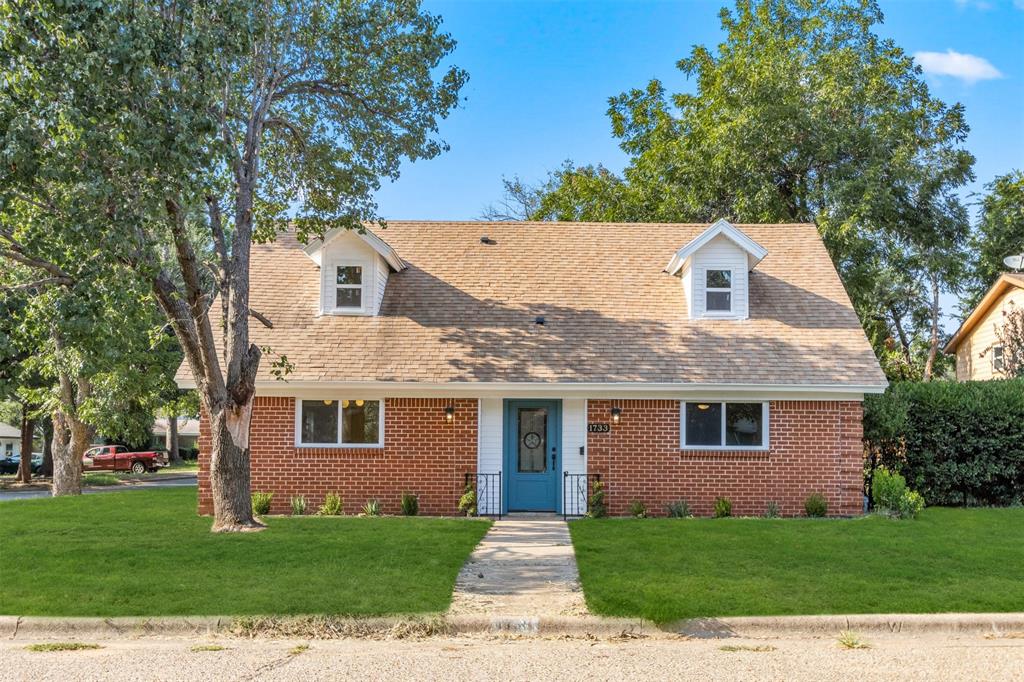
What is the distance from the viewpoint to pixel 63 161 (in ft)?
31.3

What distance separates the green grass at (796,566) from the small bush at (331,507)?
4491 millimetres

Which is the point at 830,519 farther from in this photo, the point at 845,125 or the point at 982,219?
the point at 982,219

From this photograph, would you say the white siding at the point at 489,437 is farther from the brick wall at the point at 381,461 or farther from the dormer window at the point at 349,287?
the dormer window at the point at 349,287

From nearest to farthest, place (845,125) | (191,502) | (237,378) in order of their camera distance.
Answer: (237,378), (191,502), (845,125)

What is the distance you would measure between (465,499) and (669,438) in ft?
13.0

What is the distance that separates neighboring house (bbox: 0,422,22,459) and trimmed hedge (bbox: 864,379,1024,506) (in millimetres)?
58840

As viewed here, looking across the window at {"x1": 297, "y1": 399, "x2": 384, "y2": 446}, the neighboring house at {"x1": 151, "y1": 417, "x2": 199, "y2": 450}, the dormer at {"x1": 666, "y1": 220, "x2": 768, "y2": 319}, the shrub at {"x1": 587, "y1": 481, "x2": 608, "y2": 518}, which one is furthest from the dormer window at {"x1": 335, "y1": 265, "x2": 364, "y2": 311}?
the neighboring house at {"x1": 151, "y1": 417, "x2": 199, "y2": 450}

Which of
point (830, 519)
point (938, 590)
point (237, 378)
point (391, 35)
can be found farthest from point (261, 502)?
point (938, 590)

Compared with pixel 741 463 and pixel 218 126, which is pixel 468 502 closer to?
pixel 741 463

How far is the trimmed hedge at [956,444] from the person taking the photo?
17562 mm

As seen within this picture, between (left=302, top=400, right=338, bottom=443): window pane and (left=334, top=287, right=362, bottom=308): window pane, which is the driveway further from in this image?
(left=302, top=400, right=338, bottom=443): window pane

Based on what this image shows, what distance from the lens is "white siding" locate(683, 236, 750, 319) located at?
17828 millimetres

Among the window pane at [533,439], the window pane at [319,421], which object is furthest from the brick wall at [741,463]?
the window pane at [319,421]

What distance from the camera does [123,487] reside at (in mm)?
35281
